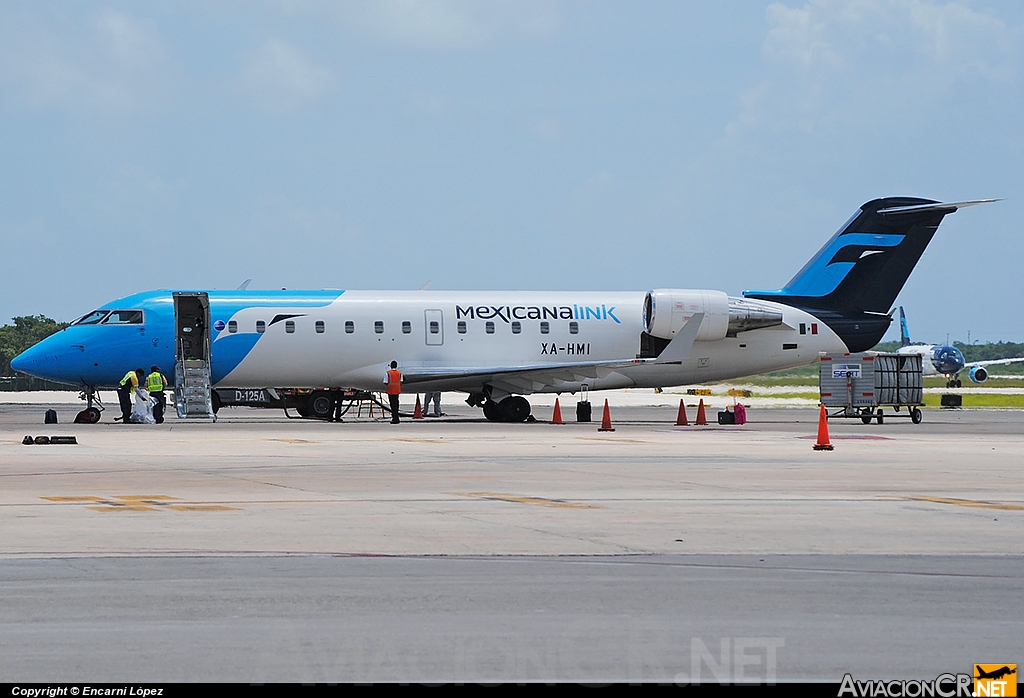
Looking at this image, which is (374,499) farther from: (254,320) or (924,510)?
(254,320)

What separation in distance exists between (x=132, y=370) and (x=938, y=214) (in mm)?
24518

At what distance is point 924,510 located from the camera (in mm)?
13609

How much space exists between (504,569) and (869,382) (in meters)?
29.1

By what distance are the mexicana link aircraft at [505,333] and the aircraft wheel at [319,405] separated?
4.77 feet

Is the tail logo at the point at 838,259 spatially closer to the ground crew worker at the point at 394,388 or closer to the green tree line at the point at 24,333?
the ground crew worker at the point at 394,388

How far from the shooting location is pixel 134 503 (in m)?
13.9

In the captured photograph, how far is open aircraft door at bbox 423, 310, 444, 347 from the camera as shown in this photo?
36.8m

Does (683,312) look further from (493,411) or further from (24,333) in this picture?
(24,333)

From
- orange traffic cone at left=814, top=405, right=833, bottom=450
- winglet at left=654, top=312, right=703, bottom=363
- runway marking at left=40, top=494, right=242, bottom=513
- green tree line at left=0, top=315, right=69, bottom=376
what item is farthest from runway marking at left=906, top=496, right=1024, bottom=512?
green tree line at left=0, top=315, right=69, bottom=376

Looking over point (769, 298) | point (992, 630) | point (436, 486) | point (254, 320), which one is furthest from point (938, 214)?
point (992, 630)

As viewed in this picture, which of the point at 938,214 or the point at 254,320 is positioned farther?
the point at 938,214

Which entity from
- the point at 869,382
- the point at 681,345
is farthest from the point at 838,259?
the point at 681,345

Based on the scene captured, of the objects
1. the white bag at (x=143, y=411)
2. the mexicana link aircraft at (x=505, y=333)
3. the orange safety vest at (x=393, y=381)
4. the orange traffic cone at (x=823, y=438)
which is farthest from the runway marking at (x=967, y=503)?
the white bag at (x=143, y=411)

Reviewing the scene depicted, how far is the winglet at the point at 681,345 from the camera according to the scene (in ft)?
119
